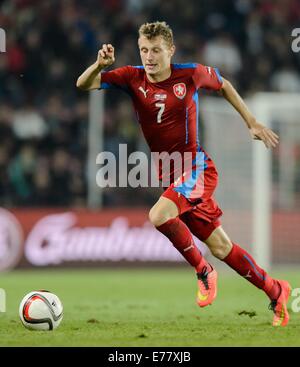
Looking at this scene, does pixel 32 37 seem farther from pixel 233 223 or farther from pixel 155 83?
pixel 155 83

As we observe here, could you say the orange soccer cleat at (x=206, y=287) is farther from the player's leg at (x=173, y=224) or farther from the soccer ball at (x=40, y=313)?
the soccer ball at (x=40, y=313)

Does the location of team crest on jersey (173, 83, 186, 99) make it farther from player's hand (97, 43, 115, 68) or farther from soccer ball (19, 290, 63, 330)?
soccer ball (19, 290, 63, 330)

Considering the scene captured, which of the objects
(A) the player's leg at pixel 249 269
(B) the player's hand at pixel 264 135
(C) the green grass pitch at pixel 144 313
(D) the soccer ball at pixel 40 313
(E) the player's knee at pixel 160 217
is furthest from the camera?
(A) the player's leg at pixel 249 269

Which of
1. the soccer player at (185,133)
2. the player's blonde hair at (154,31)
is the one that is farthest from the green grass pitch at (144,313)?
the player's blonde hair at (154,31)

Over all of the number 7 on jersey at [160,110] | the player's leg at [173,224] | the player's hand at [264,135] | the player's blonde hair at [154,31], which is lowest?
the player's leg at [173,224]

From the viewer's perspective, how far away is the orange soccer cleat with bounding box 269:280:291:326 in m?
7.63

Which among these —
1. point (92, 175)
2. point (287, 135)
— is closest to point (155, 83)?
point (92, 175)

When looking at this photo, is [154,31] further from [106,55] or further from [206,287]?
[206,287]

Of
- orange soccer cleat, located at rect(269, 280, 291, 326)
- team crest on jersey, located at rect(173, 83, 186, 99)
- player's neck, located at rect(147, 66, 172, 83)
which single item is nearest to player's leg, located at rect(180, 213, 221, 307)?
orange soccer cleat, located at rect(269, 280, 291, 326)

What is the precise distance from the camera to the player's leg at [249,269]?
7754 millimetres

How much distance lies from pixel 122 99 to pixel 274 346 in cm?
1040

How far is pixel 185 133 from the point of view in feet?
26.0

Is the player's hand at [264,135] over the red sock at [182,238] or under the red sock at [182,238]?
over

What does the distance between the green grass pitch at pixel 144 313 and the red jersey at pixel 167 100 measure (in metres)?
1.45
